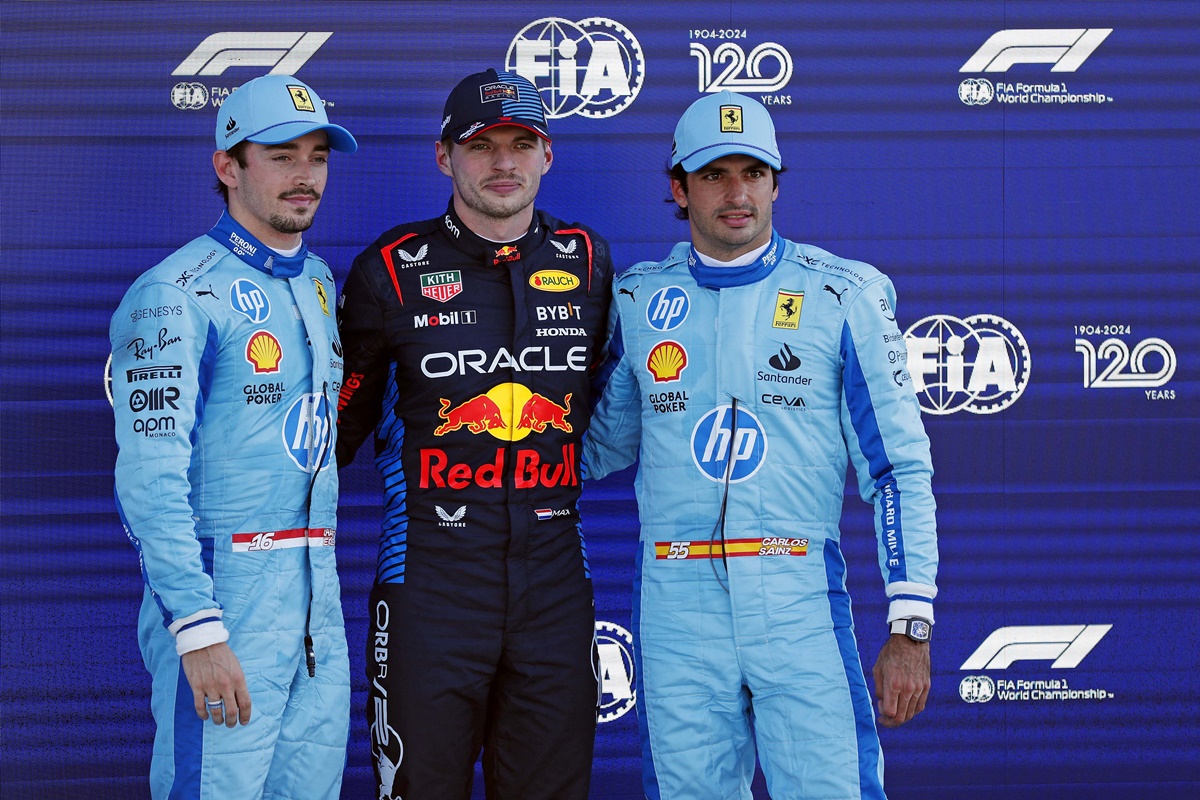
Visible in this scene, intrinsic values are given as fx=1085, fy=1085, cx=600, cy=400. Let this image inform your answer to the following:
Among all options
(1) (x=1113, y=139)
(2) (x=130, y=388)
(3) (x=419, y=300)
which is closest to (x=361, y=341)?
(3) (x=419, y=300)

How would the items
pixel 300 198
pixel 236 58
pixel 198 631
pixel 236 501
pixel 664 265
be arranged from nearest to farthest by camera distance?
pixel 198 631 < pixel 236 501 < pixel 300 198 < pixel 664 265 < pixel 236 58

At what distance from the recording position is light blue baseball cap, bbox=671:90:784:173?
241 cm

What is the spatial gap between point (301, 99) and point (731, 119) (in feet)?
3.12

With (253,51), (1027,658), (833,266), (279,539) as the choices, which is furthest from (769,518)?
(253,51)

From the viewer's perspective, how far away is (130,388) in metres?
2.13

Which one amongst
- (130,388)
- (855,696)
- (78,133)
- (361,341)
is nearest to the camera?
(130,388)

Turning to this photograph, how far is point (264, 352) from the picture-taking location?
224cm

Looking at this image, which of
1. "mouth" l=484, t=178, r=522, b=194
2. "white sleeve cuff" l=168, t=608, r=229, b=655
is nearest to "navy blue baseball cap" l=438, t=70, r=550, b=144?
"mouth" l=484, t=178, r=522, b=194

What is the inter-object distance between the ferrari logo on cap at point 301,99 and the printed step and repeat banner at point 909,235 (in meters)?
0.75

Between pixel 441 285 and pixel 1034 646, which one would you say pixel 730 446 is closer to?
pixel 441 285

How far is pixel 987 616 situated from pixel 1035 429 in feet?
1.86

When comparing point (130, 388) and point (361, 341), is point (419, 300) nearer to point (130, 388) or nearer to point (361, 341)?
point (361, 341)

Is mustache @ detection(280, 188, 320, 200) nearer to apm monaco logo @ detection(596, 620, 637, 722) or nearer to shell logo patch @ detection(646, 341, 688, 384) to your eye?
shell logo patch @ detection(646, 341, 688, 384)

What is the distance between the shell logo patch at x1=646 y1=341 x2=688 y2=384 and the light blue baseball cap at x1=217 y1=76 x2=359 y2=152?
0.87 m
